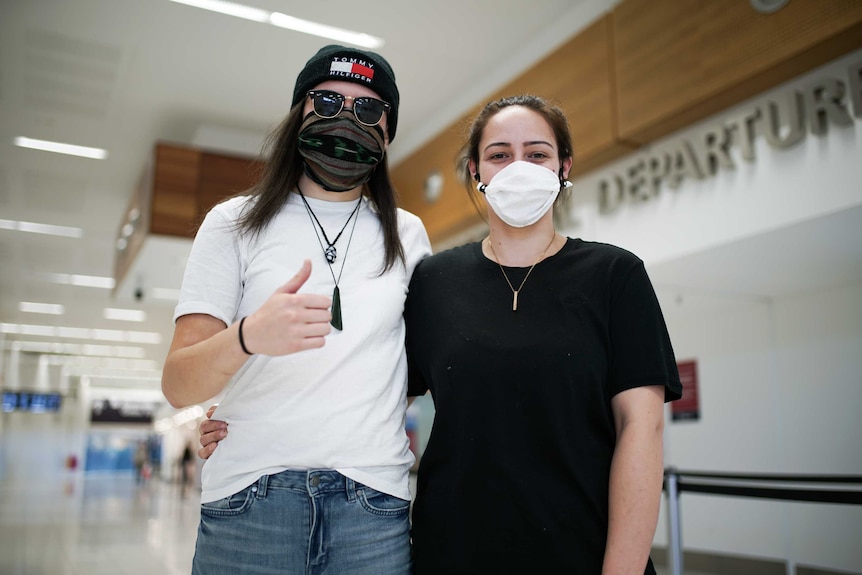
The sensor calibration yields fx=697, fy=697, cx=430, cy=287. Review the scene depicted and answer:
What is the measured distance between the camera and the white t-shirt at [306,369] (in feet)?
4.44

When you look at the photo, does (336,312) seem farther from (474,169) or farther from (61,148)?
(61,148)

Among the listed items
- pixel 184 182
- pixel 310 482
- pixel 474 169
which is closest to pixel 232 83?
pixel 184 182

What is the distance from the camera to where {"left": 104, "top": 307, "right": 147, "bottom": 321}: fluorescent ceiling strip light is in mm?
13594

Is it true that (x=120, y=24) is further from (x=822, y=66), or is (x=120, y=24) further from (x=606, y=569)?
(x=606, y=569)

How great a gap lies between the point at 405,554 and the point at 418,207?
592 cm

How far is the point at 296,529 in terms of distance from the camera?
132 cm

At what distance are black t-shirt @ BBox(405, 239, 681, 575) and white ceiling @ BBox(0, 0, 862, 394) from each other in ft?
9.25

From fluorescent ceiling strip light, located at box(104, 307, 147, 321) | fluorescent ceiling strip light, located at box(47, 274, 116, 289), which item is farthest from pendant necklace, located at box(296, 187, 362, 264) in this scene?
fluorescent ceiling strip light, located at box(104, 307, 147, 321)

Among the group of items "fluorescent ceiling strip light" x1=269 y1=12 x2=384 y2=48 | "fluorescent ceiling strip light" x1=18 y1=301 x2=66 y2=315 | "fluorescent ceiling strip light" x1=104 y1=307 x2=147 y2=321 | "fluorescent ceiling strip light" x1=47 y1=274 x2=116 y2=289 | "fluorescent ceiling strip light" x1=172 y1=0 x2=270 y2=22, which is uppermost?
"fluorescent ceiling strip light" x1=172 y1=0 x2=270 y2=22

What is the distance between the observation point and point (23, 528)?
8789 millimetres

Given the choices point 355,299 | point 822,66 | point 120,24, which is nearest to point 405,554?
point 355,299

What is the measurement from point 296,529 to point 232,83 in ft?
19.5

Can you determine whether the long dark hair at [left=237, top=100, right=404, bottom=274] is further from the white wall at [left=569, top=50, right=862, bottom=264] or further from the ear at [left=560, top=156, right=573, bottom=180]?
the white wall at [left=569, top=50, right=862, bottom=264]

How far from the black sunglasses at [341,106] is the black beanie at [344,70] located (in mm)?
30
